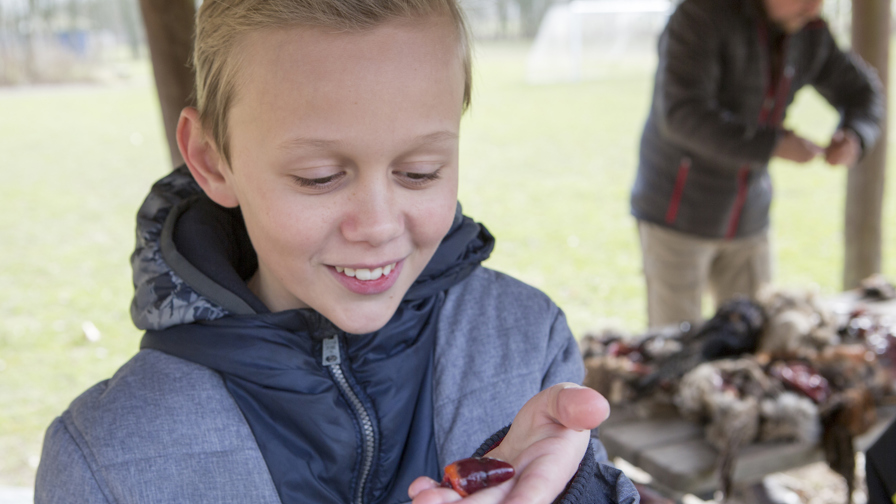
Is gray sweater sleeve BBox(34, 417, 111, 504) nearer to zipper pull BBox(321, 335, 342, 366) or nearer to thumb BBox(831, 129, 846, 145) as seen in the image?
zipper pull BBox(321, 335, 342, 366)

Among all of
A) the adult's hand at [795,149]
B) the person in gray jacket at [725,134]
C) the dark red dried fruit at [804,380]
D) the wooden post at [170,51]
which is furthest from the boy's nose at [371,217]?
the adult's hand at [795,149]

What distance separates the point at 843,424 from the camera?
2.36 meters

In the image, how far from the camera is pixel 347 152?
1.00m

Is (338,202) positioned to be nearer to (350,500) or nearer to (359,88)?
(359,88)

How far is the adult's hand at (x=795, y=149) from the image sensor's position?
118 inches

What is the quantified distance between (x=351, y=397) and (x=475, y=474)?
43 cm

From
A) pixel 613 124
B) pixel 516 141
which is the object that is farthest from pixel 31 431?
pixel 613 124

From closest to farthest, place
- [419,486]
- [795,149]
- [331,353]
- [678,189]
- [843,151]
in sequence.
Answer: [419,486] → [331,353] → [795,149] → [843,151] → [678,189]

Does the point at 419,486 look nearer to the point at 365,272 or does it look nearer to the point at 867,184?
the point at 365,272

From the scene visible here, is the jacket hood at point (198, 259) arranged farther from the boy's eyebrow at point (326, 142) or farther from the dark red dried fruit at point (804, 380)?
the dark red dried fruit at point (804, 380)

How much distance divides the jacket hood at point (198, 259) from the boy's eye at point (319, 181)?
0.28 m

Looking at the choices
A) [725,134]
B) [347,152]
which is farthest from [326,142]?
[725,134]

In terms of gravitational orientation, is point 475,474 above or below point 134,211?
above

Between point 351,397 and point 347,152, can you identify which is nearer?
point 347,152
